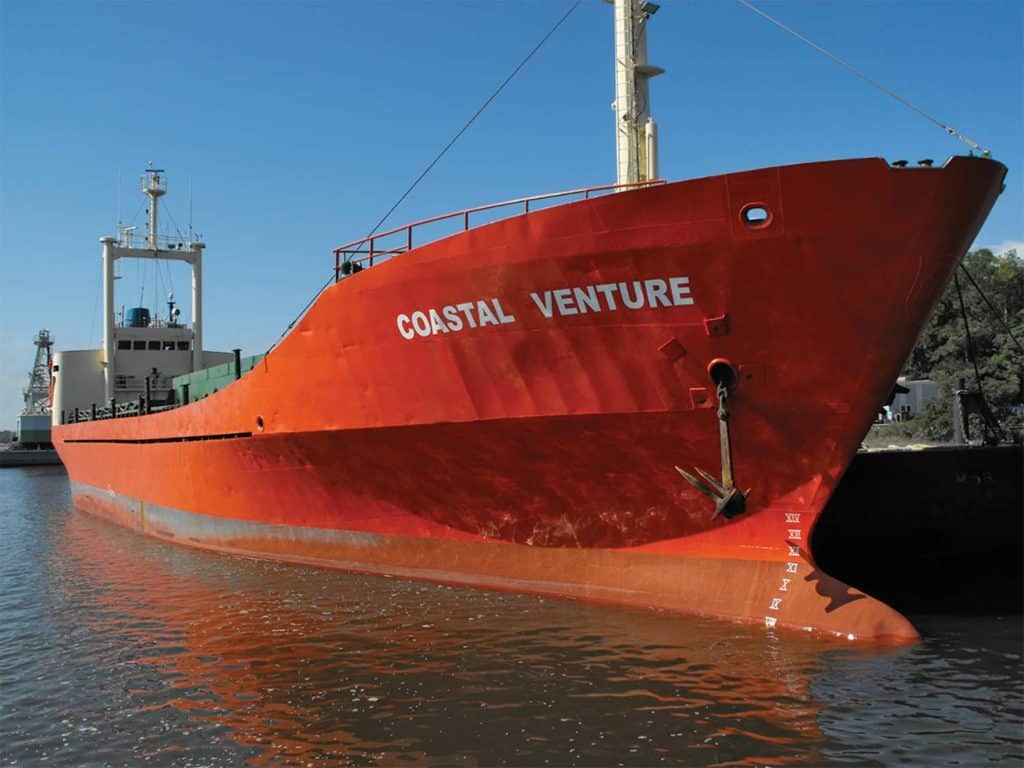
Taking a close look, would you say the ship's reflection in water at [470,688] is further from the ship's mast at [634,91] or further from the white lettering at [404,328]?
the ship's mast at [634,91]

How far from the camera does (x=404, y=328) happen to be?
9.99 meters

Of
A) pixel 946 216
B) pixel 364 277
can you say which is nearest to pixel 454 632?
pixel 364 277

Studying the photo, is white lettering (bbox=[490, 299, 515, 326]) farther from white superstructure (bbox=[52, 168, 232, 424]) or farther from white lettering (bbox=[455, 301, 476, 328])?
white superstructure (bbox=[52, 168, 232, 424])

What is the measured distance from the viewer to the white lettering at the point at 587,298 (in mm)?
8648

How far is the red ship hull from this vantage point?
791 cm

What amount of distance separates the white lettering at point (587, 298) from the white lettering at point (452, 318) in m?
1.49

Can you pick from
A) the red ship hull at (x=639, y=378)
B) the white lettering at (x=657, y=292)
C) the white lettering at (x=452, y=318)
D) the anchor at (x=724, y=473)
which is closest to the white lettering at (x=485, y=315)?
the red ship hull at (x=639, y=378)

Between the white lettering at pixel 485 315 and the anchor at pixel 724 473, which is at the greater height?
the white lettering at pixel 485 315

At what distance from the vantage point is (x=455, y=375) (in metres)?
9.62

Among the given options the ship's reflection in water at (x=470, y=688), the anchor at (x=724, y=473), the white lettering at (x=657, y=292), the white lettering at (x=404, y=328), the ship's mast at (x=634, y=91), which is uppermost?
the ship's mast at (x=634, y=91)

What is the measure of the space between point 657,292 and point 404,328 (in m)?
3.22

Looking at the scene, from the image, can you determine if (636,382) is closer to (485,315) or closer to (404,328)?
(485,315)

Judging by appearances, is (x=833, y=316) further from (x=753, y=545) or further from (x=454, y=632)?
(x=454, y=632)

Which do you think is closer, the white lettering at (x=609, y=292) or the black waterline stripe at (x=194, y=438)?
the white lettering at (x=609, y=292)
